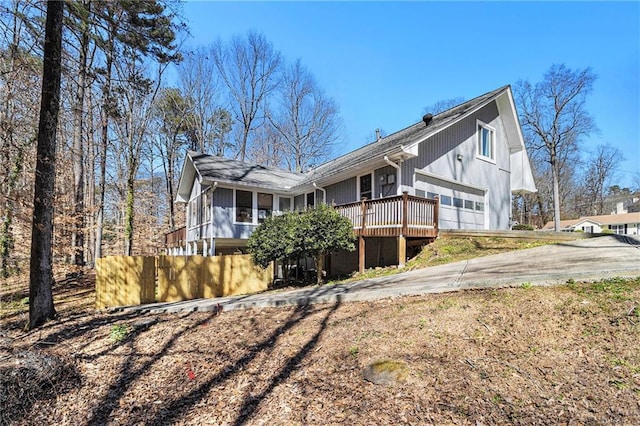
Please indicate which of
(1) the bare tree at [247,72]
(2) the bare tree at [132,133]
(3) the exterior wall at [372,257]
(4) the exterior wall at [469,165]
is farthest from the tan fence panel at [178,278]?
(1) the bare tree at [247,72]

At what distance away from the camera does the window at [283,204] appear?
1590cm

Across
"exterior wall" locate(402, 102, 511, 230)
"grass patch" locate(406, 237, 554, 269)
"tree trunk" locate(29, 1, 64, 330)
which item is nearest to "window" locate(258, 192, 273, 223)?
"exterior wall" locate(402, 102, 511, 230)

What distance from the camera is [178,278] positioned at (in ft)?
33.1

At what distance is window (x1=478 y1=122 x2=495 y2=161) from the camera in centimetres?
1366

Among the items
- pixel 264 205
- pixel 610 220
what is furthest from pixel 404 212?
pixel 610 220

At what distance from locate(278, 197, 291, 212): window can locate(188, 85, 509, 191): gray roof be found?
749mm

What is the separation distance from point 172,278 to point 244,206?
17.6 feet

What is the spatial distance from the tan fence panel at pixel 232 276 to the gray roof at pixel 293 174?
4107 millimetres

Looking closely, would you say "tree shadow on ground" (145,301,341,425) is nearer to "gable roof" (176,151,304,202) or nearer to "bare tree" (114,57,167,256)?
"gable roof" (176,151,304,202)

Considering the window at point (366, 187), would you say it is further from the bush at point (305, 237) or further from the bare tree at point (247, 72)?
the bare tree at point (247, 72)

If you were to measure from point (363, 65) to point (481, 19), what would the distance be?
634 cm

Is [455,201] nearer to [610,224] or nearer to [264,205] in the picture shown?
[264,205]

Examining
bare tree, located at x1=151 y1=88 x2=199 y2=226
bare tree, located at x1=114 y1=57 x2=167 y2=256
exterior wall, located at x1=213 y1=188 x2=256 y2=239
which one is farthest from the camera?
bare tree, located at x1=151 y1=88 x2=199 y2=226

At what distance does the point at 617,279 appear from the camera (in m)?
4.50
